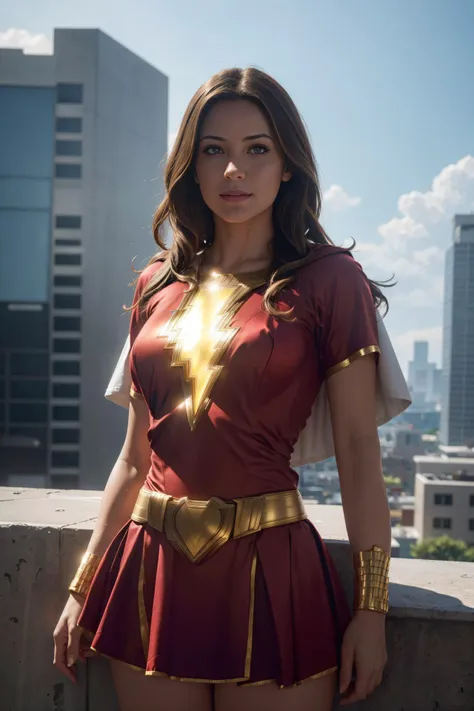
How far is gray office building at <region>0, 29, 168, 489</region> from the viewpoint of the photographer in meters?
39.5

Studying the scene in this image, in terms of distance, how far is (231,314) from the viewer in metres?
1.44

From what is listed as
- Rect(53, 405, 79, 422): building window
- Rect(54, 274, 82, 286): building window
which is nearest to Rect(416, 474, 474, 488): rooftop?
Rect(53, 405, 79, 422): building window

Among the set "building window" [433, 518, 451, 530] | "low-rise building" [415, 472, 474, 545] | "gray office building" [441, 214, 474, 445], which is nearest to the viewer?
"low-rise building" [415, 472, 474, 545]

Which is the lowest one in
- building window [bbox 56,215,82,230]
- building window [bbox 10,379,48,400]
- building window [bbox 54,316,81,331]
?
building window [bbox 10,379,48,400]

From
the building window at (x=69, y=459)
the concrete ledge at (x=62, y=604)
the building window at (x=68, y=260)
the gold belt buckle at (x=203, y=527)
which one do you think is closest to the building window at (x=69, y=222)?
the building window at (x=68, y=260)

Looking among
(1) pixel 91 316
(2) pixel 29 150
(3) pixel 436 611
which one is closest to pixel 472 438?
(1) pixel 91 316

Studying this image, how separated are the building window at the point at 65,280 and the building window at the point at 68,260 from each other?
69cm

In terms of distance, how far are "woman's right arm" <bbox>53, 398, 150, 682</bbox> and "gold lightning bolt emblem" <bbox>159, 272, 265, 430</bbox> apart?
0.75 feet

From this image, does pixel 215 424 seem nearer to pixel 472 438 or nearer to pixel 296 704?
pixel 296 704

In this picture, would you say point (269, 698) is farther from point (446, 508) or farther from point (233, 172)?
point (446, 508)

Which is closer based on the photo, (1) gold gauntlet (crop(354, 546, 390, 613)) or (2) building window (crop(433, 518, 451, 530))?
(1) gold gauntlet (crop(354, 546, 390, 613))

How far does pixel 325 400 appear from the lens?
1.52 meters

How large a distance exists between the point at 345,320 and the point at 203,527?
0.47m

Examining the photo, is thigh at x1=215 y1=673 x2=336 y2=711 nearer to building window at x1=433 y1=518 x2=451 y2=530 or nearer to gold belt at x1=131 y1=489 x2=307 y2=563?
gold belt at x1=131 y1=489 x2=307 y2=563
